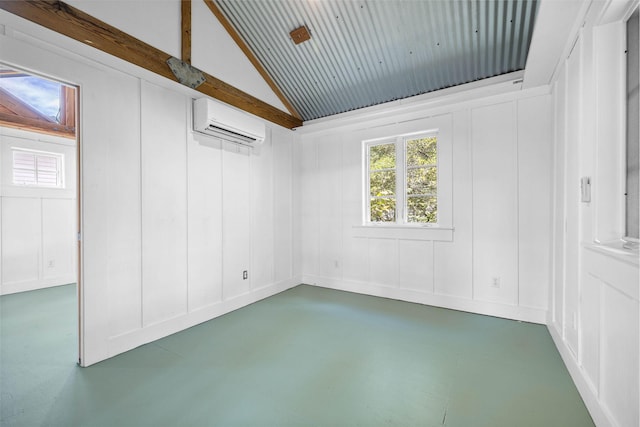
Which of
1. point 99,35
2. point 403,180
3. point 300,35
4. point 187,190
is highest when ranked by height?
point 300,35

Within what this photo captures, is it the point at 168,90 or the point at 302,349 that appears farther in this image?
the point at 168,90

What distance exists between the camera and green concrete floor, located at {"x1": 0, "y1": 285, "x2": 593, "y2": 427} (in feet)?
5.49

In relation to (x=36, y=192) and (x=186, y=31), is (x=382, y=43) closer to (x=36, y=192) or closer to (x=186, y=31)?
(x=186, y=31)

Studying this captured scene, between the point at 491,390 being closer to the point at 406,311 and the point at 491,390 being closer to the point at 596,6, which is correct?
the point at 406,311

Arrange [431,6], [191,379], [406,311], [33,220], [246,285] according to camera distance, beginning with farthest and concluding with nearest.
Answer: [33,220] → [246,285] → [406,311] → [431,6] → [191,379]

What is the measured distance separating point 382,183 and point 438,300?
174cm

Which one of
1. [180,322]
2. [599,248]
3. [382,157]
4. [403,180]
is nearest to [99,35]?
[180,322]

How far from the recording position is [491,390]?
1.91m

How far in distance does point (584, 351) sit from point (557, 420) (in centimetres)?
50

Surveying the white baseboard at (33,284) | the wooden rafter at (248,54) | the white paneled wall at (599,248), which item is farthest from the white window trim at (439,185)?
the white baseboard at (33,284)

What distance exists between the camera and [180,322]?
2914 mm

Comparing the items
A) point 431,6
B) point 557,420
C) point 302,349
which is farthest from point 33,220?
point 557,420

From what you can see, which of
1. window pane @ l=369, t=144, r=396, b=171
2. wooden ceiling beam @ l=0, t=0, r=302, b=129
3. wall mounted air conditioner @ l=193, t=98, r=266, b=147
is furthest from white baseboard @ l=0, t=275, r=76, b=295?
window pane @ l=369, t=144, r=396, b=171

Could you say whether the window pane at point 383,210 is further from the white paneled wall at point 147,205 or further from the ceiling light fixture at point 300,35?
the ceiling light fixture at point 300,35
